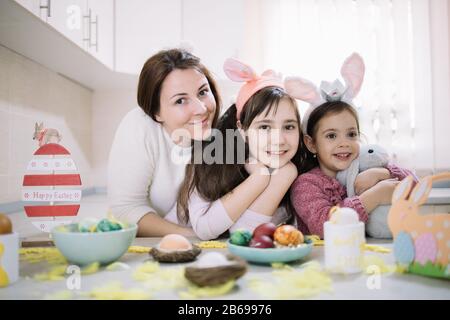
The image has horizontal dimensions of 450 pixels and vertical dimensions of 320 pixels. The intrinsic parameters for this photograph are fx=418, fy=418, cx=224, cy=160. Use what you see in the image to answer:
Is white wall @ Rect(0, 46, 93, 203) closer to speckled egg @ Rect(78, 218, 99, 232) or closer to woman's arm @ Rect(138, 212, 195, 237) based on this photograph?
woman's arm @ Rect(138, 212, 195, 237)

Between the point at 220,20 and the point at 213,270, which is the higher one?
the point at 220,20

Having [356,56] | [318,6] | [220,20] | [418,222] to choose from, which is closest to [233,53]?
[220,20]

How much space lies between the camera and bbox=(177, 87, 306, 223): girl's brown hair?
38.7 inches

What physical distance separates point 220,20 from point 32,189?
191 cm

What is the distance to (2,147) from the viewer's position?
1605 mm

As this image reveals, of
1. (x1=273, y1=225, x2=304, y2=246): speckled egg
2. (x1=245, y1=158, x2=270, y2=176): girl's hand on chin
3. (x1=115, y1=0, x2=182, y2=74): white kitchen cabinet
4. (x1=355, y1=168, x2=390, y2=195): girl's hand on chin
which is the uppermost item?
(x1=115, y1=0, x2=182, y2=74): white kitchen cabinet

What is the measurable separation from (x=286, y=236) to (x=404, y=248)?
0.18 m

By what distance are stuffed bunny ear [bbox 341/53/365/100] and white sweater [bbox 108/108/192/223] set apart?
1.45 feet

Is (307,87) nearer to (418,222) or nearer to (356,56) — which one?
(356,56)

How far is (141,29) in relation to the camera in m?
2.31

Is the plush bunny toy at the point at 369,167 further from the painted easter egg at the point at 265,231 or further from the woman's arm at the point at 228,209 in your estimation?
the painted easter egg at the point at 265,231

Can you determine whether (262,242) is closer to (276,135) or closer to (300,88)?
(276,135)

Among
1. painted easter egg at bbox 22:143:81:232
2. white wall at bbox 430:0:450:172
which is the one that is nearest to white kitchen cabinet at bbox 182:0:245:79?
white wall at bbox 430:0:450:172

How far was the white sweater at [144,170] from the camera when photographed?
111 centimetres
